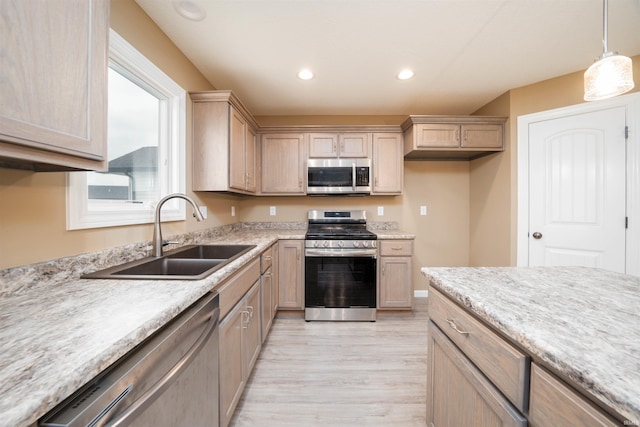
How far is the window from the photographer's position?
123 centimetres

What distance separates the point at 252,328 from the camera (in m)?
1.66

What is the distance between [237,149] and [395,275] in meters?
2.10

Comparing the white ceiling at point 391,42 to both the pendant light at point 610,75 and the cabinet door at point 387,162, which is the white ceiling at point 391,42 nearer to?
the cabinet door at point 387,162

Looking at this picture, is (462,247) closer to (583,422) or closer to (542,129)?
(542,129)

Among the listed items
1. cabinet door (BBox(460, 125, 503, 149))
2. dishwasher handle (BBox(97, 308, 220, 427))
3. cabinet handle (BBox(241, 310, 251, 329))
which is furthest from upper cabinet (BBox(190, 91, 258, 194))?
cabinet door (BBox(460, 125, 503, 149))

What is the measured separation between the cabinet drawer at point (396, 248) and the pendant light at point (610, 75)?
5.83ft

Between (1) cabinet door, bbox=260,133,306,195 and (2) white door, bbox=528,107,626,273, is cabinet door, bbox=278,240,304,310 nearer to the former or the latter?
(1) cabinet door, bbox=260,133,306,195

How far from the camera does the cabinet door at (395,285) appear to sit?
262 centimetres

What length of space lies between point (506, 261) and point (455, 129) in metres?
1.58

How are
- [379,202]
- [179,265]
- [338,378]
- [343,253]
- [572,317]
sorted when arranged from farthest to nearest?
[379,202], [343,253], [338,378], [179,265], [572,317]

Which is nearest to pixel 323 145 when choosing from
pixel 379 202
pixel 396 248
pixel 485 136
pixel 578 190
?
pixel 379 202

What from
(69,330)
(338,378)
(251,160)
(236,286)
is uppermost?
(251,160)

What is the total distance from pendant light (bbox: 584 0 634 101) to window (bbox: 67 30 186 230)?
7.89ft

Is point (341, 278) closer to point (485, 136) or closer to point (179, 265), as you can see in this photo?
point (179, 265)
